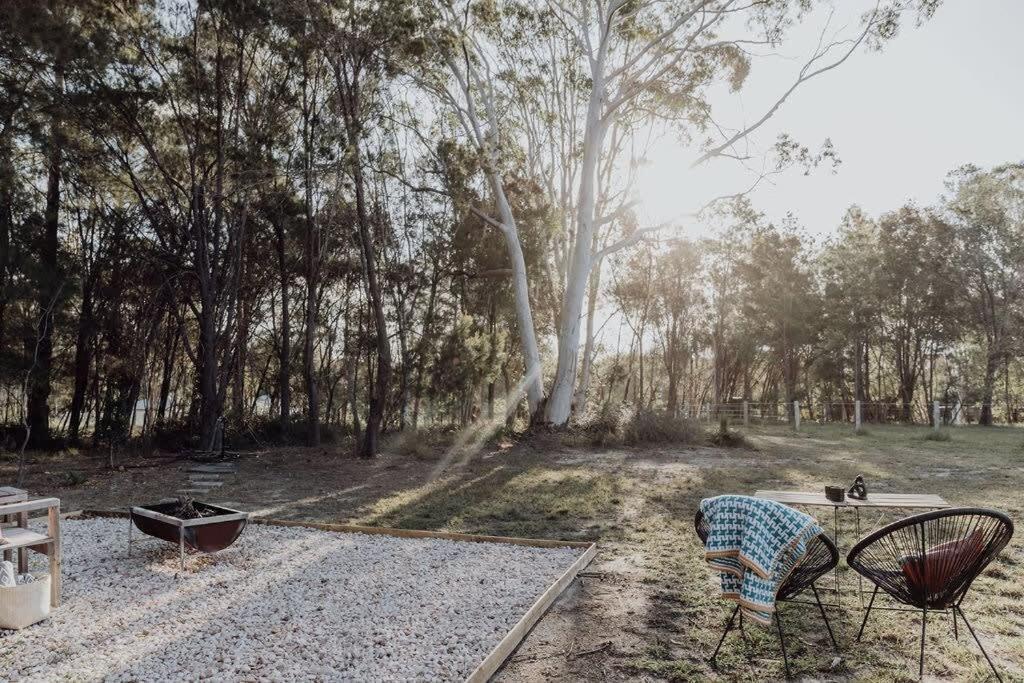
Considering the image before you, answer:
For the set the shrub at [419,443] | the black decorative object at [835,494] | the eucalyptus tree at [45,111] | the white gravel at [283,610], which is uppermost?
the eucalyptus tree at [45,111]

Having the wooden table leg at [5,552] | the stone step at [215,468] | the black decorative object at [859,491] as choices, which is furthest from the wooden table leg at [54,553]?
the stone step at [215,468]

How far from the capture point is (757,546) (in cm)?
282

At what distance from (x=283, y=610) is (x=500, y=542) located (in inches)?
73.7

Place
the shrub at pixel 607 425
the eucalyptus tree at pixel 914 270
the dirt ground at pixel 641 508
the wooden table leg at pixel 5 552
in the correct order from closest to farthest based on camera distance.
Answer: the dirt ground at pixel 641 508, the wooden table leg at pixel 5 552, the shrub at pixel 607 425, the eucalyptus tree at pixel 914 270

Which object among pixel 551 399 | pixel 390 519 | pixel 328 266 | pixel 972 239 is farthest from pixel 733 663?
pixel 972 239

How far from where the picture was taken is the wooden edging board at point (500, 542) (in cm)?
288

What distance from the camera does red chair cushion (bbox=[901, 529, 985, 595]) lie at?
2.82 meters

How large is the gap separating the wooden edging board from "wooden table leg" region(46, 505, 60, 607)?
7.06ft

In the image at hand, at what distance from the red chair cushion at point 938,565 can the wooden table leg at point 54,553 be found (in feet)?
13.7

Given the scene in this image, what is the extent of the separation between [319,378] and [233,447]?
373 cm

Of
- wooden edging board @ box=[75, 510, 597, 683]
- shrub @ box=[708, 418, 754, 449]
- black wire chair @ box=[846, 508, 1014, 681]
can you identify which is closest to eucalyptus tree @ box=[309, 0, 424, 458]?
wooden edging board @ box=[75, 510, 597, 683]

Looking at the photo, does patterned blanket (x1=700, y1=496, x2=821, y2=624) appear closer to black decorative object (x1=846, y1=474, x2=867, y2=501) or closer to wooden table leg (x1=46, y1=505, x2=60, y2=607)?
black decorative object (x1=846, y1=474, x2=867, y2=501)

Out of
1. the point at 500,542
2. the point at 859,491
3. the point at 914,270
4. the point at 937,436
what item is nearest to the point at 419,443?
the point at 500,542

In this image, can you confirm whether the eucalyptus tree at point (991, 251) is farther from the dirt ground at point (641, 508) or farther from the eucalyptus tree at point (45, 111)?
the eucalyptus tree at point (45, 111)
